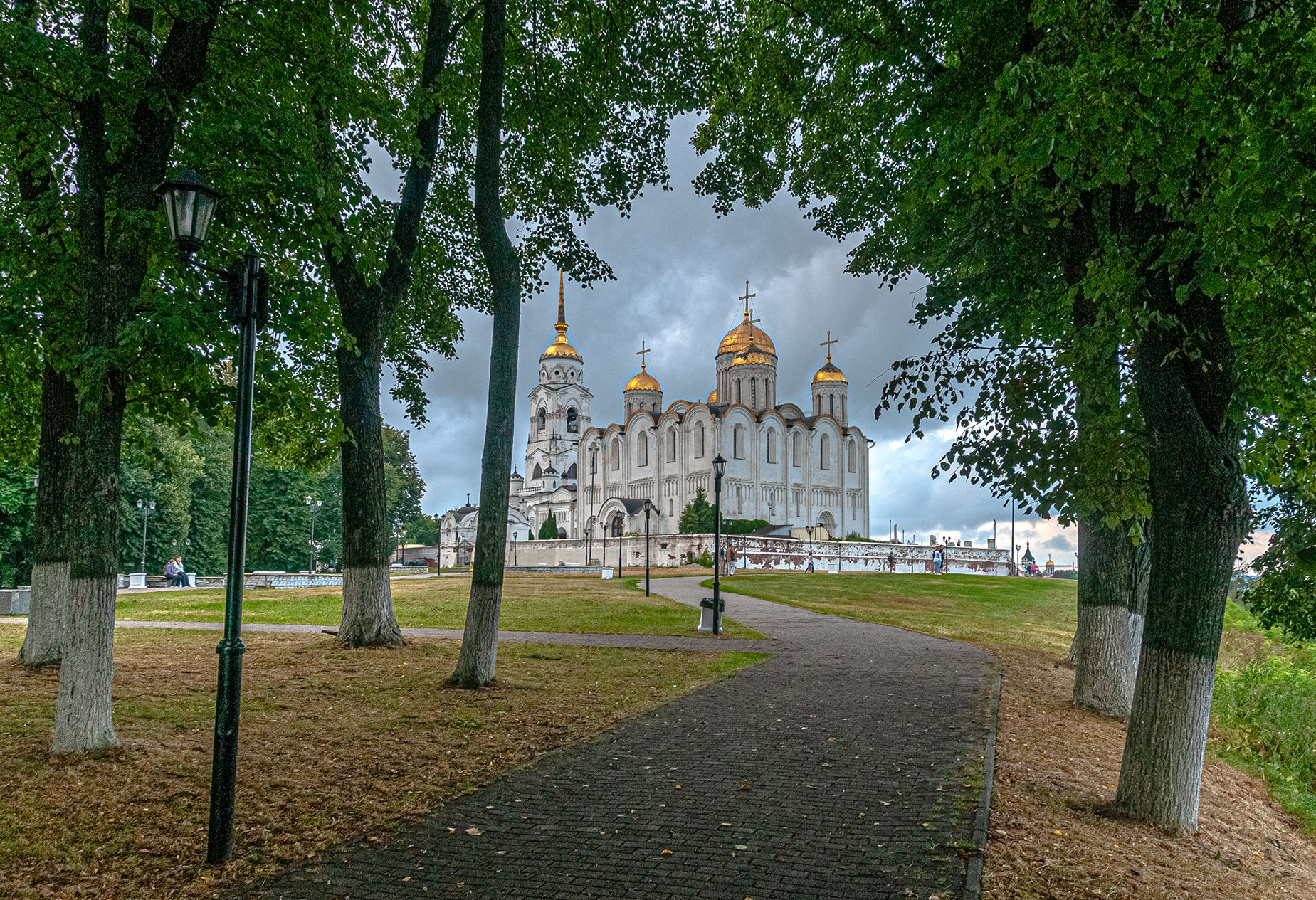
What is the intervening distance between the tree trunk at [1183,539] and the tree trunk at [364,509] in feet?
30.3

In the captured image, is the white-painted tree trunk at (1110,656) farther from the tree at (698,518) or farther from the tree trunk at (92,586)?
the tree at (698,518)

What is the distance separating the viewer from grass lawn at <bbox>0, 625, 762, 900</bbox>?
4.46 m

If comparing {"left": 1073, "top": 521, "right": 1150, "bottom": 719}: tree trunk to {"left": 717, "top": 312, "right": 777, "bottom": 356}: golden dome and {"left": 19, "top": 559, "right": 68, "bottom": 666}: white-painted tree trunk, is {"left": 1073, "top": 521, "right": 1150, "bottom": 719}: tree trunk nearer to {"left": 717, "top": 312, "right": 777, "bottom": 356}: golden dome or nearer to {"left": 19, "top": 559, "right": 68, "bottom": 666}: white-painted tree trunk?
{"left": 19, "top": 559, "right": 68, "bottom": 666}: white-painted tree trunk

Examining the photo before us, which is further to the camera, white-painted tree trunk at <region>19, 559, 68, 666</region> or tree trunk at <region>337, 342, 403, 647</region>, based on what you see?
tree trunk at <region>337, 342, 403, 647</region>

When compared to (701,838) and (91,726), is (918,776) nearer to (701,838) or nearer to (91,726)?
(701,838)

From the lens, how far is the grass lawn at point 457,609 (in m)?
17.3

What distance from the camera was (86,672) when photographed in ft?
20.1

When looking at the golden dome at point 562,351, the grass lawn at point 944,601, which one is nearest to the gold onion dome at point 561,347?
the golden dome at point 562,351

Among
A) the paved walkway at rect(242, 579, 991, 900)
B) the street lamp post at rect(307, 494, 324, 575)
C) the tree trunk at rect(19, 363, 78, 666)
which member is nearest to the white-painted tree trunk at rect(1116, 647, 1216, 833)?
the paved walkway at rect(242, 579, 991, 900)

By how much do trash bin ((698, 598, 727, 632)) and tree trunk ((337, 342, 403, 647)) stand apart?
632cm

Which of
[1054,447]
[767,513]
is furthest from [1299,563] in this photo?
[767,513]

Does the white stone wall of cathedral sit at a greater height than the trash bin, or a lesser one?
greater

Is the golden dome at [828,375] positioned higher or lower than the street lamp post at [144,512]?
higher

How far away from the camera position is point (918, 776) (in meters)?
5.96
